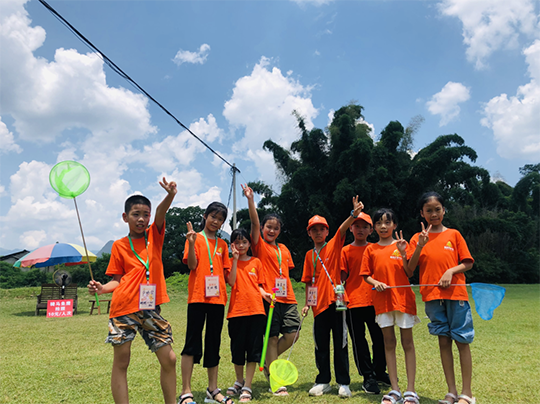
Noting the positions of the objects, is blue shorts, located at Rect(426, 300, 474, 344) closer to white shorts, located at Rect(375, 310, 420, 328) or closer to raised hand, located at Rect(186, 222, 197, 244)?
white shorts, located at Rect(375, 310, 420, 328)

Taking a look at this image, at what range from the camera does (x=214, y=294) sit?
341 cm

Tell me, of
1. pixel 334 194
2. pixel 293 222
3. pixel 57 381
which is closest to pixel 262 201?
pixel 293 222

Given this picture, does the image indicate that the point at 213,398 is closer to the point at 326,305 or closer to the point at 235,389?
the point at 235,389

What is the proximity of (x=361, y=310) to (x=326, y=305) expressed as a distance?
1.33 ft

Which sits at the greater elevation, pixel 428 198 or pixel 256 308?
pixel 428 198

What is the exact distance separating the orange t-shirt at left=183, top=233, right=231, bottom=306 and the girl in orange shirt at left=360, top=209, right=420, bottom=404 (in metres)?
1.31

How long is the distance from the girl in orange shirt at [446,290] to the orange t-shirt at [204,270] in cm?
171

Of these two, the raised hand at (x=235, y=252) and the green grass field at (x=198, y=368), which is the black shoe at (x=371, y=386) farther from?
the raised hand at (x=235, y=252)

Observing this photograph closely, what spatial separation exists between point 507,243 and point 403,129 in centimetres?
1183

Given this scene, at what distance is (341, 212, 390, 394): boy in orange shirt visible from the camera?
3.78 metres

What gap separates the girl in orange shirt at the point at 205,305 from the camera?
334cm

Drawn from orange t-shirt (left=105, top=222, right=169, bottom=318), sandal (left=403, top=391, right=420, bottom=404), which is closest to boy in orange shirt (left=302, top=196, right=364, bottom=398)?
sandal (left=403, top=391, right=420, bottom=404)

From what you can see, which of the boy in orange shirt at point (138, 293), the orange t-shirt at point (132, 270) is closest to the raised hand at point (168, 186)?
the boy in orange shirt at point (138, 293)

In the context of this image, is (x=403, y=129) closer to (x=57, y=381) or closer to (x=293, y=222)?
(x=293, y=222)
